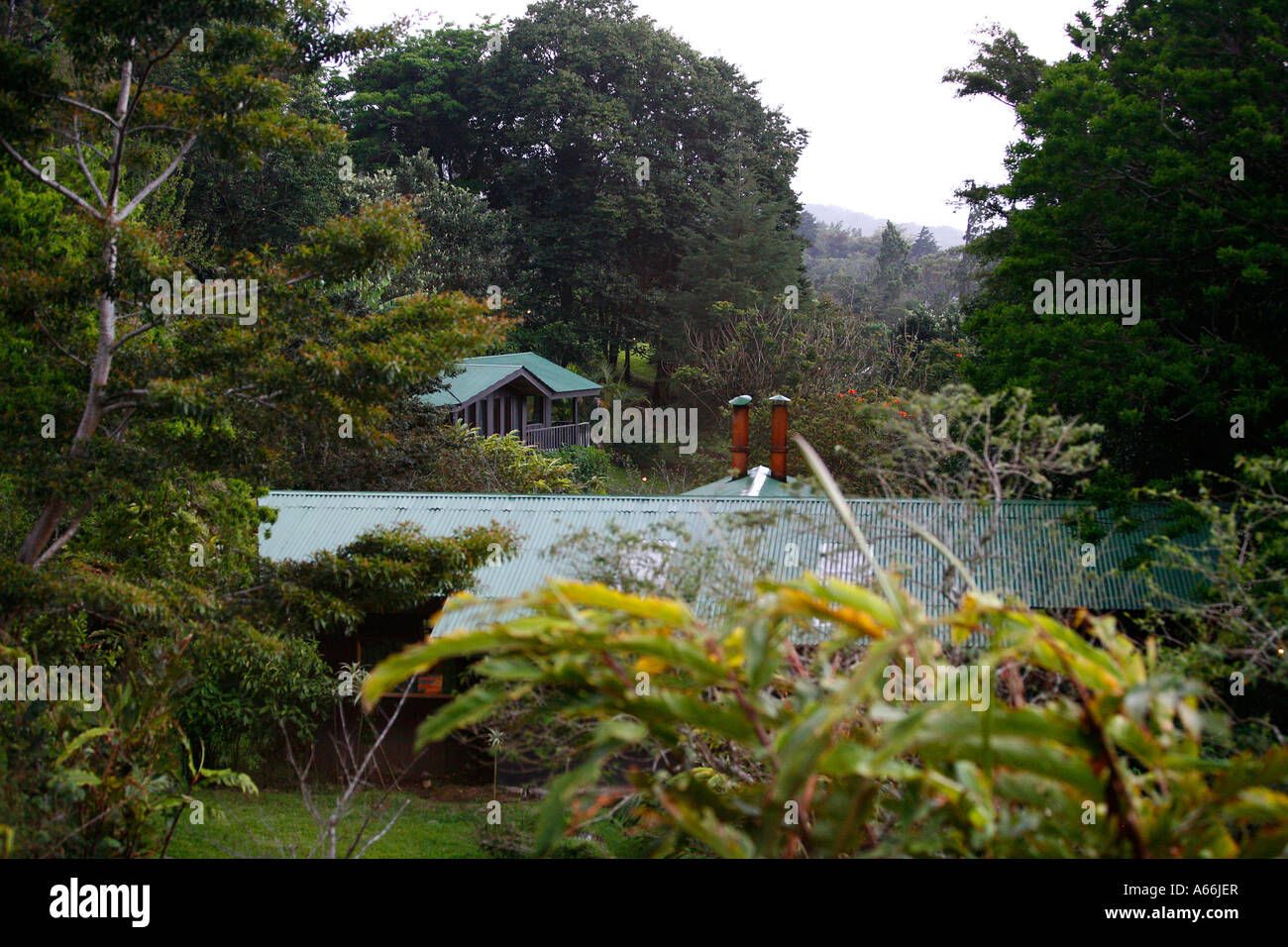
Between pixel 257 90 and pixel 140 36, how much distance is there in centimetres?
102

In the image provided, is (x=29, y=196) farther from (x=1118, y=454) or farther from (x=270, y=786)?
(x=1118, y=454)

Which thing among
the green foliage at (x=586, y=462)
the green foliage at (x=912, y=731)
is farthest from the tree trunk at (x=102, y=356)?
the green foliage at (x=586, y=462)

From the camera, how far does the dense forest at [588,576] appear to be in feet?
6.36

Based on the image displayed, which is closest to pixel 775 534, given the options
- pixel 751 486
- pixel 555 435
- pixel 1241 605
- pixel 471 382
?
pixel 751 486

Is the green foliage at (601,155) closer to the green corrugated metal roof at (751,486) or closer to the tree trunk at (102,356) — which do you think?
the green corrugated metal roof at (751,486)

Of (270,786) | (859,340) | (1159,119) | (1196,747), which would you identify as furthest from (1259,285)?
(859,340)

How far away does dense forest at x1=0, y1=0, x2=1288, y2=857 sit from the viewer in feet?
6.36

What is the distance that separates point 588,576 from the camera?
27.6ft

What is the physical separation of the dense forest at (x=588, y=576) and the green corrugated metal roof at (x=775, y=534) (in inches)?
21.5

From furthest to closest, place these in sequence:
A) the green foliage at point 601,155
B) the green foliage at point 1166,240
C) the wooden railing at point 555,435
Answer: the green foliage at point 601,155, the wooden railing at point 555,435, the green foliage at point 1166,240

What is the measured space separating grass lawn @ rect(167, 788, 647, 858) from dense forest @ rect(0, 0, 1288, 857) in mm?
676

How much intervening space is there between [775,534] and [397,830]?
5.37 metres

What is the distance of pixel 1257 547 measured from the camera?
9297mm

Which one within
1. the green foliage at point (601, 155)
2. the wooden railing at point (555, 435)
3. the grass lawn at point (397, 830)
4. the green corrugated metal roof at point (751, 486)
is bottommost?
the grass lawn at point (397, 830)
